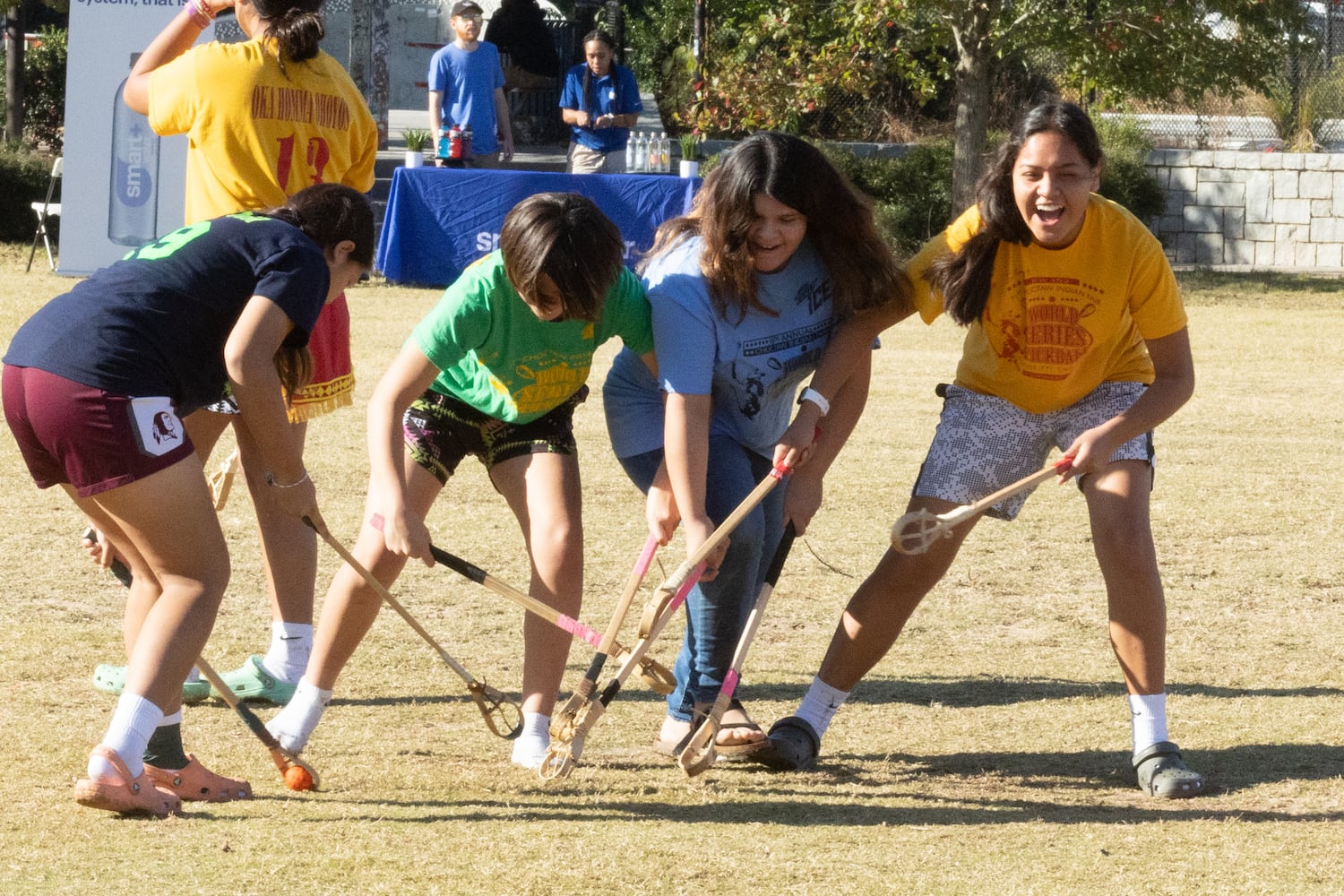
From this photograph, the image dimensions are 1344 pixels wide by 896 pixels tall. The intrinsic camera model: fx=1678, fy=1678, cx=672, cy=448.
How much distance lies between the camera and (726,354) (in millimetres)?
3809

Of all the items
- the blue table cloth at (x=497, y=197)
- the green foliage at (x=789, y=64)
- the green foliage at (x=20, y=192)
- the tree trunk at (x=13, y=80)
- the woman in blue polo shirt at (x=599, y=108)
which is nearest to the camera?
the blue table cloth at (x=497, y=197)

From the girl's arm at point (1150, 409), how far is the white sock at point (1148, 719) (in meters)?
0.53

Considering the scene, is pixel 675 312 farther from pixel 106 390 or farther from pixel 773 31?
pixel 773 31

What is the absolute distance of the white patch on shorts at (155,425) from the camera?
3189 mm

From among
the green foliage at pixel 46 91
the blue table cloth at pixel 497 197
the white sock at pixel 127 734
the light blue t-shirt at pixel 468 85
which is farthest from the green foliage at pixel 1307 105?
the white sock at pixel 127 734

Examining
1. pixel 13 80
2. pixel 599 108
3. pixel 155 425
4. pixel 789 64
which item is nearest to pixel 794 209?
pixel 155 425

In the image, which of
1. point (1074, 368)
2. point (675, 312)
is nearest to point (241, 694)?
point (675, 312)

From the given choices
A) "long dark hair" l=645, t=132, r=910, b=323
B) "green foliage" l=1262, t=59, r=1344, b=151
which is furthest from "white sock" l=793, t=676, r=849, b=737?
"green foliage" l=1262, t=59, r=1344, b=151

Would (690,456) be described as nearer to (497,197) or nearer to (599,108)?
(497,197)

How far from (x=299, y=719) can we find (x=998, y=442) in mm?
1739

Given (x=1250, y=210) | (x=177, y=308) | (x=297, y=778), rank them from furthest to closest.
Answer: (x=1250, y=210), (x=297, y=778), (x=177, y=308)

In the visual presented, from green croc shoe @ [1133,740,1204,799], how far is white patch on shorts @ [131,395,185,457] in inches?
86.1

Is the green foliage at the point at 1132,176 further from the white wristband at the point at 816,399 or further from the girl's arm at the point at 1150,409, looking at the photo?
the white wristband at the point at 816,399

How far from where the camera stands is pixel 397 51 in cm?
2288
